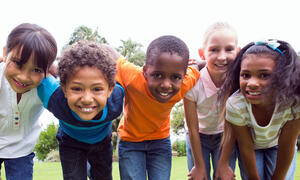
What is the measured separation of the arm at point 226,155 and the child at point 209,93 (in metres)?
0.17

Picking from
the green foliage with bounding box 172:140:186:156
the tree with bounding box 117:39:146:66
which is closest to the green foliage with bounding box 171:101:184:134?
the green foliage with bounding box 172:140:186:156

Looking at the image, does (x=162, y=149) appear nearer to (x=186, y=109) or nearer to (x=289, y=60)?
(x=186, y=109)

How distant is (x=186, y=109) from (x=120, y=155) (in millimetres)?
837

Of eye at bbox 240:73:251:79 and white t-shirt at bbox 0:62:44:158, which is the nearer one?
eye at bbox 240:73:251:79

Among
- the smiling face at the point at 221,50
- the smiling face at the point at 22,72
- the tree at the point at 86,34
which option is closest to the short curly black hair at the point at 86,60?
the smiling face at the point at 22,72

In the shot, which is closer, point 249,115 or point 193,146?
point 249,115

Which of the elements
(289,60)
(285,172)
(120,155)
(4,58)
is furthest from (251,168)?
(4,58)

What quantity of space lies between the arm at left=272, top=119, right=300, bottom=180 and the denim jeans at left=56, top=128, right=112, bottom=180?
65.3 inches

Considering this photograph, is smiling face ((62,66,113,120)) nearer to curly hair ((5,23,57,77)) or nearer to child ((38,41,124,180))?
child ((38,41,124,180))

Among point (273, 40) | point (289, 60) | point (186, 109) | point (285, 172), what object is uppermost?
point (273, 40)

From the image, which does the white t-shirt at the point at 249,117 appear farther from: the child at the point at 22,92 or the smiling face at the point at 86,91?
the child at the point at 22,92

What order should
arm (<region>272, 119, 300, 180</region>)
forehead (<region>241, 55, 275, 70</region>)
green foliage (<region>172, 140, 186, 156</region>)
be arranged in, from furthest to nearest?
1. green foliage (<region>172, 140, 186, 156</region>)
2. arm (<region>272, 119, 300, 180</region>)
3. forehead (<region>241, 55, 275, 70</region>)

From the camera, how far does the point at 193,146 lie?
9.62ft

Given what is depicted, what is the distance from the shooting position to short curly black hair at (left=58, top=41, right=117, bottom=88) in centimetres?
230
